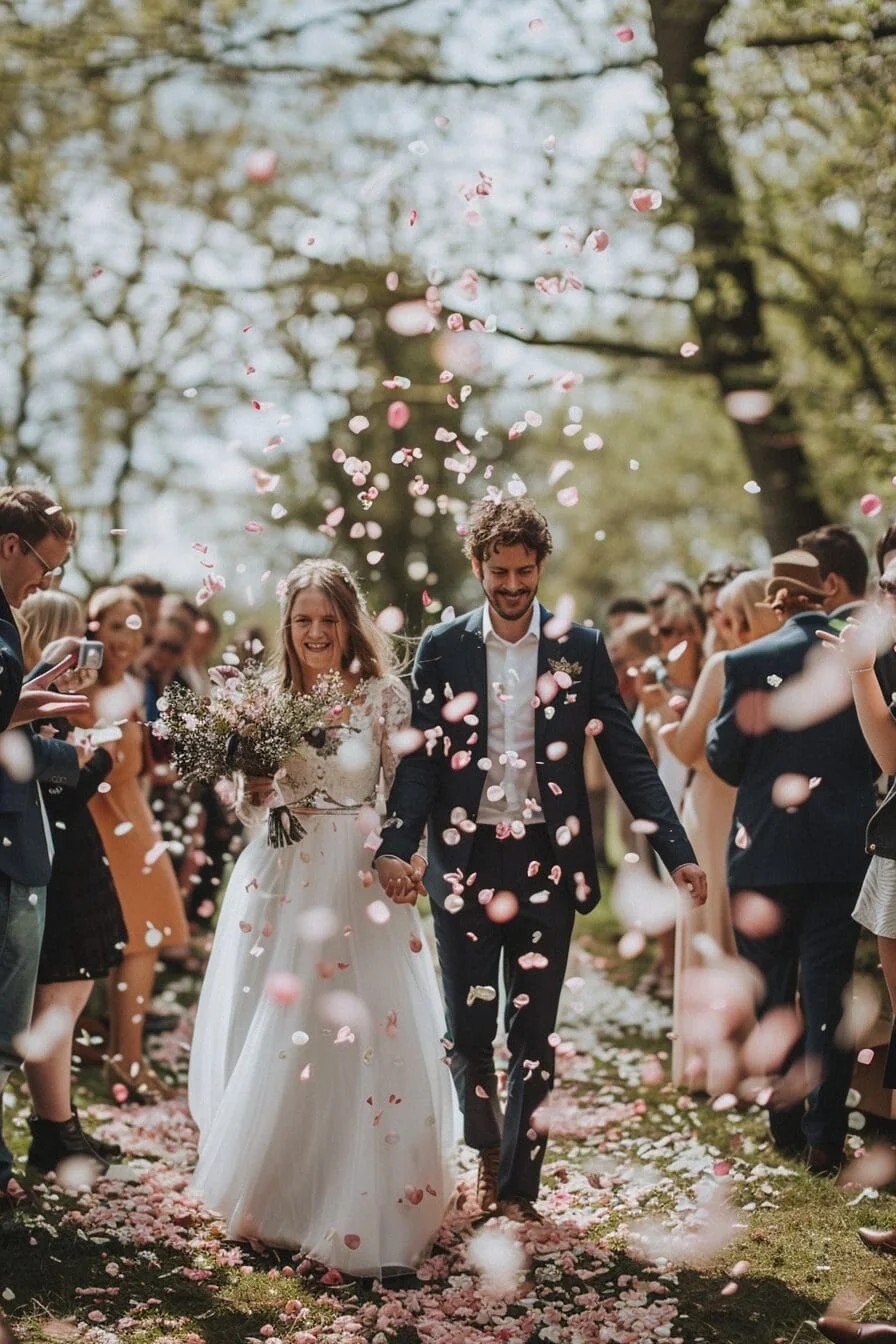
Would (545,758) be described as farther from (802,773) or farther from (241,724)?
→ (802,773)

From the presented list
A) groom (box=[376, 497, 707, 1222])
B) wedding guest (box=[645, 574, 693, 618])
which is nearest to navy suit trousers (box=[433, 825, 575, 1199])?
groom (box=[376, 497, 707, 1222])

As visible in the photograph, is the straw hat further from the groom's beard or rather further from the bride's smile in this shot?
the bride's smile

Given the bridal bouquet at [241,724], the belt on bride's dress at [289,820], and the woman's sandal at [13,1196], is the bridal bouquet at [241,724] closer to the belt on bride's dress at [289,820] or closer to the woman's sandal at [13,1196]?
Answer: the belt on bride's dress at [289,820]

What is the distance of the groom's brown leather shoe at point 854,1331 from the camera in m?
3.79

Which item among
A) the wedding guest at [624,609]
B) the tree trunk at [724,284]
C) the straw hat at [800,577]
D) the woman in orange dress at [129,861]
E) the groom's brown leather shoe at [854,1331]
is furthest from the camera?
the wedding guest at [624,609]

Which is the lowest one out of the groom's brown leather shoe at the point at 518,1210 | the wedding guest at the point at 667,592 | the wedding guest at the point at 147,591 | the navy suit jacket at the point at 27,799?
the groom's brown leather shoe at the point at 518,1210

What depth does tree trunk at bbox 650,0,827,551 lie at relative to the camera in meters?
9.70

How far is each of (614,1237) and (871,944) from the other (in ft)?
9.66

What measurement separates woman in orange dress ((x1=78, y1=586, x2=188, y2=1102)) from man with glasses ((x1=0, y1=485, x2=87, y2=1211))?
1650 millimetres

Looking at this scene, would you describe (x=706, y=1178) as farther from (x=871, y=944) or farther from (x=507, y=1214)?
(x=871, y=944)

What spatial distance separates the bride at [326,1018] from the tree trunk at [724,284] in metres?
5.64

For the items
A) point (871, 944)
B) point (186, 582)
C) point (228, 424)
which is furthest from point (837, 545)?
point (186, 582)

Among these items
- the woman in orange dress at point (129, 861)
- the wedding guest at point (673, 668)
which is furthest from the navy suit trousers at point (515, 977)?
the wedding guest at point (673, 668)

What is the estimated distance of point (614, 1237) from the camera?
4.94 meters
